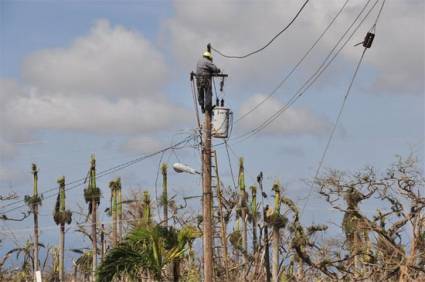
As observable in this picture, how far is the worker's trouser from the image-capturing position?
21484 millimetres

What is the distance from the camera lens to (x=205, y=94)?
70.8ft

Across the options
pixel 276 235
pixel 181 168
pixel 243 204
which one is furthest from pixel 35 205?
pixel 181 168

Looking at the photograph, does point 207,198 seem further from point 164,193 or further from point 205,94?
point 164,193

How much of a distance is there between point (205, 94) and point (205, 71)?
0.61 meters

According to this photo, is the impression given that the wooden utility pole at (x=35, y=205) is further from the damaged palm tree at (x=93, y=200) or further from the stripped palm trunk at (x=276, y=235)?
the stripped palm trunk at (x=276, y=235)

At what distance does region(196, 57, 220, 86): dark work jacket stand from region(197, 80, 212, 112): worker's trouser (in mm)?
11

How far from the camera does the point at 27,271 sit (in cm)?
5731

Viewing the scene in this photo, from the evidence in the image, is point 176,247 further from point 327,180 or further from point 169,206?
point 169,206

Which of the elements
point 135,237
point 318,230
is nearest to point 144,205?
point 318,230

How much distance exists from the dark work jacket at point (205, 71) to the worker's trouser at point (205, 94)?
1cm

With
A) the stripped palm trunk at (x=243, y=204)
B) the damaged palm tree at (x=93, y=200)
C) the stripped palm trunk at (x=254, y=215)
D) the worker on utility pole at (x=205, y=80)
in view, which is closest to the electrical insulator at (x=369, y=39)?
the worker on utility pole at (x=205, y=80)

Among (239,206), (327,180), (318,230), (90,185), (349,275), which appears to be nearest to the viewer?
(327,180)

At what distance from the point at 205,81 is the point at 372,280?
9.53 meters

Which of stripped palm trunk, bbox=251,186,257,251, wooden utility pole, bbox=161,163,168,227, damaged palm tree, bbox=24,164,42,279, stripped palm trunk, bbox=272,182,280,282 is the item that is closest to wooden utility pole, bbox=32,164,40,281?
damaged palm tree, bbox=24,164,42,279
